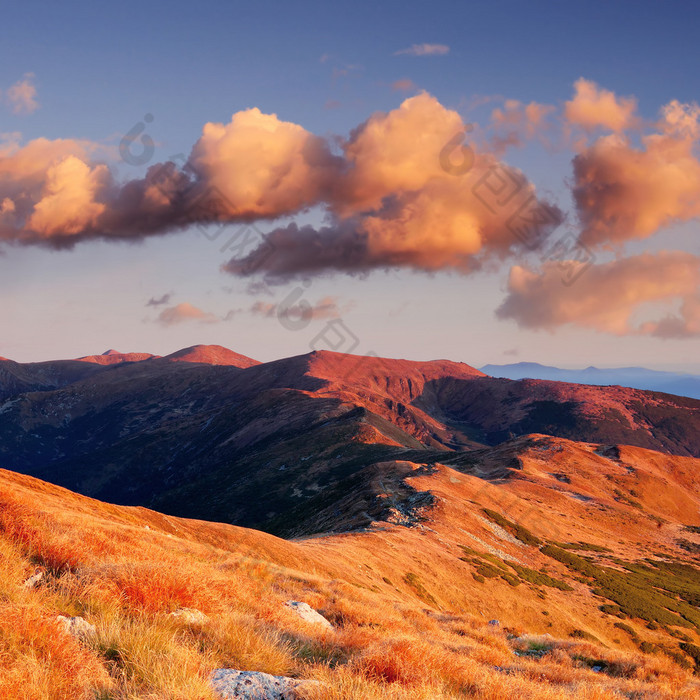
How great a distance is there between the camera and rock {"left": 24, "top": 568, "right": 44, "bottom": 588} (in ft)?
23.5

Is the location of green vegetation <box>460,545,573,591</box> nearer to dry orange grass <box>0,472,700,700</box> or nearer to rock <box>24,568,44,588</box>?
dry orange grass <box>0,472,700,700</box>

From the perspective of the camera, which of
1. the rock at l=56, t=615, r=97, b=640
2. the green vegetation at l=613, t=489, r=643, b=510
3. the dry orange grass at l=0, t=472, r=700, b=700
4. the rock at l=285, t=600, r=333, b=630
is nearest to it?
the dry orange grass at l=0, t=472, r=700, b=700

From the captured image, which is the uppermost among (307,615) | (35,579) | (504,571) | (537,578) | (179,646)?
(179,646)

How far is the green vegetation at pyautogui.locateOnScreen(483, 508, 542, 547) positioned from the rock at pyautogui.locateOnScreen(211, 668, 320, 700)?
5797 cm

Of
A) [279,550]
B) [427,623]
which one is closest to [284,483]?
[279,550]

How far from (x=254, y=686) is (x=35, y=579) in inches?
179

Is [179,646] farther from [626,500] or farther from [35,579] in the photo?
[626,500]

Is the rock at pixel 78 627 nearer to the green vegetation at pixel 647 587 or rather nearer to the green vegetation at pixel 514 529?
the green vegetation at pixel 647 587

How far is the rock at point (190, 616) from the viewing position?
705 centimetres

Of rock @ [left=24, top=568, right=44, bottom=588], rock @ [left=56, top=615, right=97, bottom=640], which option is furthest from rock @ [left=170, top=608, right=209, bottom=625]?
rock @ [left=24, top=568, right=44, bottom=588]

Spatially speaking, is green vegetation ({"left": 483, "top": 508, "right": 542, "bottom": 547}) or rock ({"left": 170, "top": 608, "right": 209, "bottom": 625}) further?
green vegetation ({"left": 483, "top": 508, "right": 542, "bottom": 547})

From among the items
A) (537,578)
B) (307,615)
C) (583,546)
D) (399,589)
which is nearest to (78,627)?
(307,615)

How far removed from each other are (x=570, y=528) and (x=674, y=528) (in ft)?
95.8

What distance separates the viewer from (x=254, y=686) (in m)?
5.36
